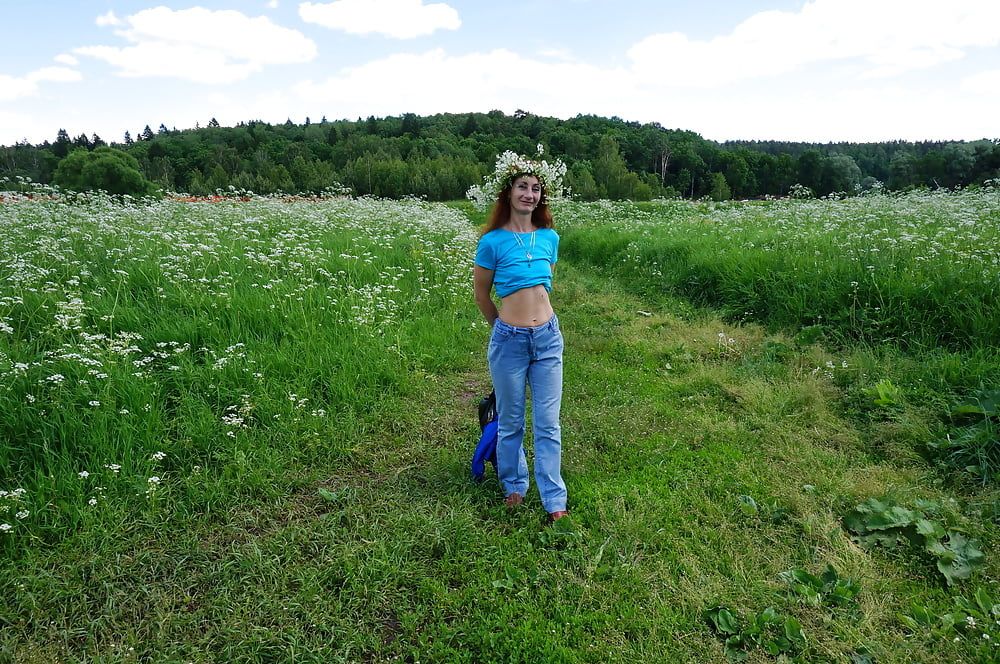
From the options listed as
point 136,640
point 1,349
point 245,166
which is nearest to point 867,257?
point 136,640

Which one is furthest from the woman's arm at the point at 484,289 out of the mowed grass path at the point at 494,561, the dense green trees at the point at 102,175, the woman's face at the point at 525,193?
the dense green trees at the point at 102,175

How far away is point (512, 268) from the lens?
325 centimetres

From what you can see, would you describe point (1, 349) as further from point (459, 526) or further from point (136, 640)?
point (459, 526)

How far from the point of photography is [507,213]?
339 cm

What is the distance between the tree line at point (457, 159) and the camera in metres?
33.6

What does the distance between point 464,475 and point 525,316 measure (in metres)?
1.43

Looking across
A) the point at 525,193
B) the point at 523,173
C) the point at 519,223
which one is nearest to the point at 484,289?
the point at 519,223

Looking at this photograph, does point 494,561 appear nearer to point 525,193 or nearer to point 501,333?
point 501,333

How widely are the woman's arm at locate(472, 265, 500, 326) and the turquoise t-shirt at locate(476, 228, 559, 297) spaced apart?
0.04 metres

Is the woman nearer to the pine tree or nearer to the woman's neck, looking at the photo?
the woman's neck

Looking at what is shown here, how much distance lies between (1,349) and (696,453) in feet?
18.8

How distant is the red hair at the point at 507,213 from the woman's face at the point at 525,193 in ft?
0.19

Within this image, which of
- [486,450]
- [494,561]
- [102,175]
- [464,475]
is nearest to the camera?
[494,561]

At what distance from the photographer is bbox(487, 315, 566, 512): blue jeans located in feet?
10.8
